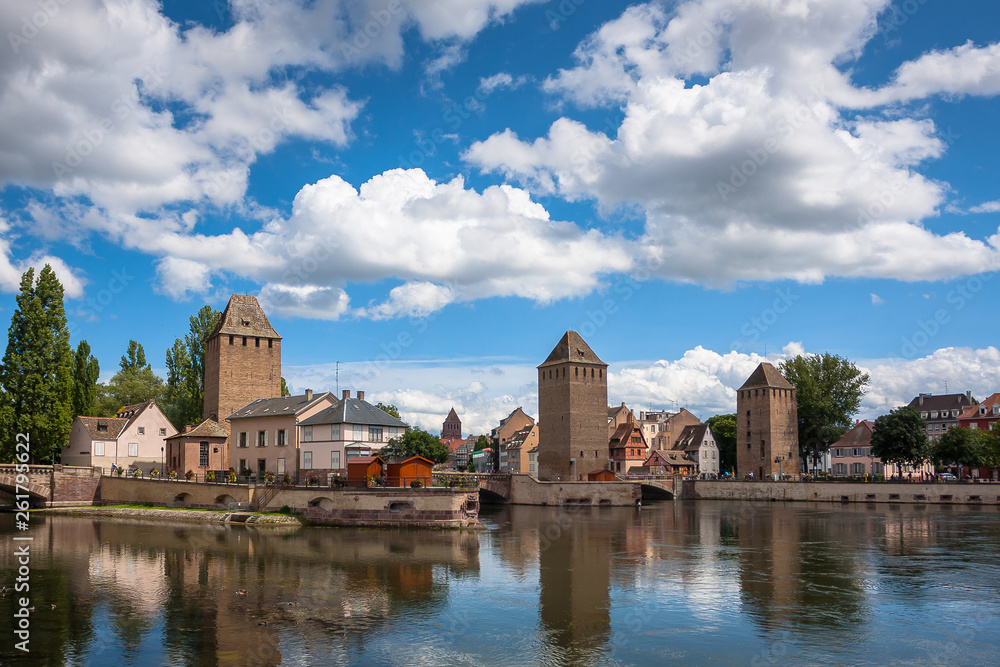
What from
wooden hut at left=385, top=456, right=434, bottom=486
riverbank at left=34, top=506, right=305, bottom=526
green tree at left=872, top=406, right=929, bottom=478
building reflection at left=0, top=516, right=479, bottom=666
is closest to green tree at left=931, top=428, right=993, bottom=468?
green tree at left=872, top=406, right=929, bottom=478

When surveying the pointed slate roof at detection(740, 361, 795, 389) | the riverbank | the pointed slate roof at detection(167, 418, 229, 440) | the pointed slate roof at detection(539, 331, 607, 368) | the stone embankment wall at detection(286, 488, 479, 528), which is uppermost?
the pointed slate roof at detection(539, 331, 607, 368)

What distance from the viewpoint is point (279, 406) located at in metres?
51.2

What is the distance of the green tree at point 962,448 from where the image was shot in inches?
2648

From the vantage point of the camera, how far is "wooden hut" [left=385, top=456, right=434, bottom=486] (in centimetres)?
3922

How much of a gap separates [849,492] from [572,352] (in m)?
26.8

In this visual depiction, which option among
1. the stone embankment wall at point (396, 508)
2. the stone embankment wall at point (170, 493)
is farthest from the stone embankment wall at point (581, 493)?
the stone embankment wall at point (170, 493)

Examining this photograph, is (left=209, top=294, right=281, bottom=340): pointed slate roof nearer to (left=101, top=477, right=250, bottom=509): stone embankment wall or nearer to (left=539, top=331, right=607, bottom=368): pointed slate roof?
(left=101, top=477, right=250, bottom=509): stone embankment wall

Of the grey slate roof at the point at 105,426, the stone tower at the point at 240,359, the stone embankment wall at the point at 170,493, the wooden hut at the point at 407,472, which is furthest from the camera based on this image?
the stone tower at the point at 240,359

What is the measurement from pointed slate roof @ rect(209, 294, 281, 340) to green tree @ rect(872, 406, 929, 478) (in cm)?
5578

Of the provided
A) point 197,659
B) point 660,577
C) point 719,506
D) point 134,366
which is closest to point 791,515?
point 719,506

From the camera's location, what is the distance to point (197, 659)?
15.5 m

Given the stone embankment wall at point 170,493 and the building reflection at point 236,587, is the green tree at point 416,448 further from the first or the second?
the building reflection at point 236,587

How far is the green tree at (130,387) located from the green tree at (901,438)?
68.3 m

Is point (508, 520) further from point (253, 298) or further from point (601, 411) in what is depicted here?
point (253, 298)
